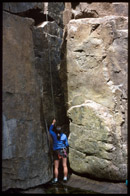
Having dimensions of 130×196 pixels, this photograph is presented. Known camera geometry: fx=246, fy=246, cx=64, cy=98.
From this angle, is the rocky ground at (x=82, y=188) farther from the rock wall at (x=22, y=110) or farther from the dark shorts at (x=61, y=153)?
the dark shorts at (x=61, y=153)

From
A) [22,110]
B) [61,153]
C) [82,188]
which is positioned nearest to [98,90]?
[61,153]

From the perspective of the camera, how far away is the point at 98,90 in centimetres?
585

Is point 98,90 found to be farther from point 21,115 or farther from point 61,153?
point 21,115

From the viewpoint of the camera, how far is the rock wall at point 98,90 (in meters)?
5.55

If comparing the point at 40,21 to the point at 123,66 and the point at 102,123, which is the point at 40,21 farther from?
the point at 102,123

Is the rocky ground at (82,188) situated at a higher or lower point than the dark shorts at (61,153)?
lower

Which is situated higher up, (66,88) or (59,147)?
(66,88)

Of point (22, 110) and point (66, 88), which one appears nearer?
point (22, 110)

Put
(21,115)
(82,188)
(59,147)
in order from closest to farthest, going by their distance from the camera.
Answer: (21,115) → (82,188) → (59,147)

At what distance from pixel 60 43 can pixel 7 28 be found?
2.56 m

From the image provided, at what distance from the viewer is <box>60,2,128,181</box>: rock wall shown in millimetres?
5555

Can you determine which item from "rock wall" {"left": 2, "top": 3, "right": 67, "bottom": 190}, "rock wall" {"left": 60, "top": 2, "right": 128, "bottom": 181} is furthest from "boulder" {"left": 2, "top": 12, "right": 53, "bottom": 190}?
"rock wall" {"left": 60, "top": 2, "right": 128, "bottom": 181}

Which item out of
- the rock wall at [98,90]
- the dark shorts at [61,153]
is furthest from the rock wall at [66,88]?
the dark shorts at [61,153]

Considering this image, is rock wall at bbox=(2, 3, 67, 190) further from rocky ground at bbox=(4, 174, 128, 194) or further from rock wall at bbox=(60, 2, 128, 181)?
rock wall at bbox=(60, 2, 128, 181)
